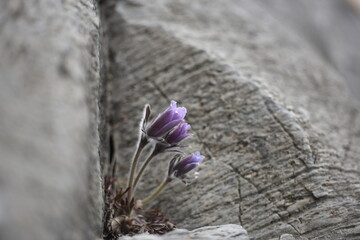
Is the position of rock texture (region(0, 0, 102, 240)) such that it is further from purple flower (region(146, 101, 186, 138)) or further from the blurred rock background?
purple flower (region(146, 101, 186, 138))

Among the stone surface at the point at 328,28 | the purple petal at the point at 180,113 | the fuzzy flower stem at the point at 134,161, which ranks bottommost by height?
the fuzzy flower stem at the point at 134,161

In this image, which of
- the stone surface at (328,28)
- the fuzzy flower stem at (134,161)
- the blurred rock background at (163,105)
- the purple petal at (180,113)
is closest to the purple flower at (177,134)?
the purple petal at (180,113)

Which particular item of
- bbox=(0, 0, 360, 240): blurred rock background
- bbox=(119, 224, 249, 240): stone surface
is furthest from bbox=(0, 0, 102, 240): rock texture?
bbox=(119, 224, 249, 240): stone surface

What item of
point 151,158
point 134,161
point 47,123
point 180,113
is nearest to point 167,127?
point 180,113

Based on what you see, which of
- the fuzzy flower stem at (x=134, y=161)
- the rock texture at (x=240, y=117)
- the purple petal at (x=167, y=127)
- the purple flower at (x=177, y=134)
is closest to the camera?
the purple petal at (x=167, y=127)

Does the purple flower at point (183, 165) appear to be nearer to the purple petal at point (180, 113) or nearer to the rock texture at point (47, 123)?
the purple petal at point (180, 113)

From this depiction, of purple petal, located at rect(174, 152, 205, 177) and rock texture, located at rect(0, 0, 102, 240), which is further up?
rock texture, located at rect(0, 0, 102, 240)

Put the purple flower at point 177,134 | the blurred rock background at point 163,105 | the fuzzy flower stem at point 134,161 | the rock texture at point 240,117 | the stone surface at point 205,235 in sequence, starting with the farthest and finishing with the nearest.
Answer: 1. the rock texture at point 240,117
2. the fuzzy flower stem at point 134,161
3. the purple flower at point 177,134
4. the stone surface at point 205,235
5. the blurred rock background at point 163,105

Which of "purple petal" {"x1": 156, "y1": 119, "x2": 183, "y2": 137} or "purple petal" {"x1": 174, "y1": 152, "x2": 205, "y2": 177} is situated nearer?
"purple petal" {"x1": 156, "y1": 119, "x2": 183, "y2": 137}
